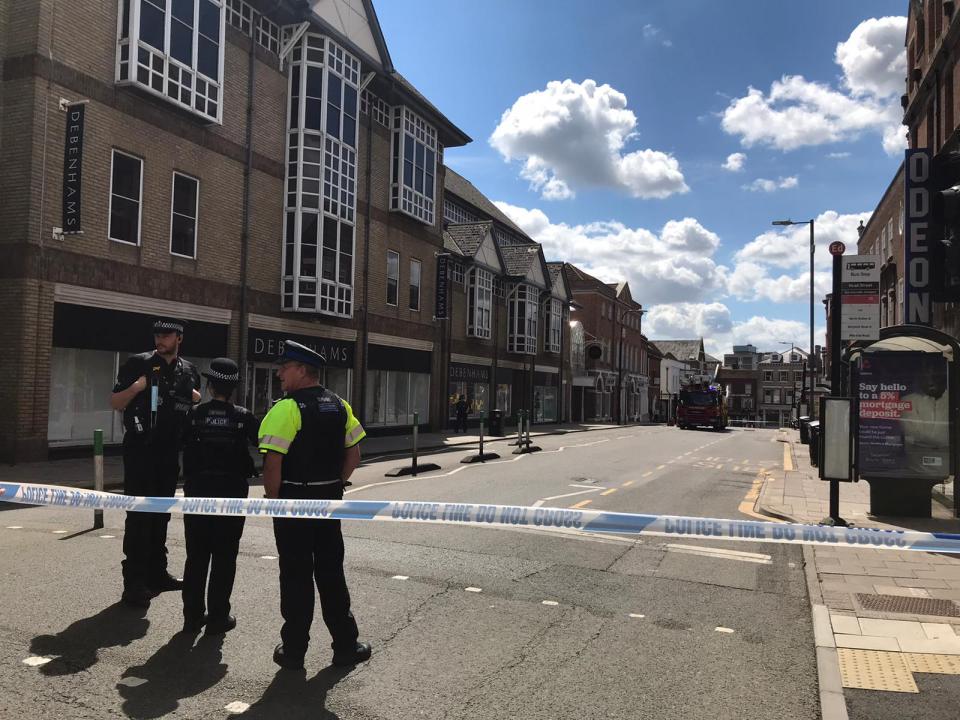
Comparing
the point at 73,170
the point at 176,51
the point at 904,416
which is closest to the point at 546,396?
the point at 176,51

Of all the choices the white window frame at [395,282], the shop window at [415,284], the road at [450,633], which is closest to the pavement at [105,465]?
the road at [450,633]

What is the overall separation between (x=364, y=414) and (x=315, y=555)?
20.7m

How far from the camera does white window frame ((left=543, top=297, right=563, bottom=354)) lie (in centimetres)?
4325

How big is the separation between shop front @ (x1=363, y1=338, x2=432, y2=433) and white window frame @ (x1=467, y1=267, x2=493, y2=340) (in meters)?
4.53

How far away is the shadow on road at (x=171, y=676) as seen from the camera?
11.7 feet

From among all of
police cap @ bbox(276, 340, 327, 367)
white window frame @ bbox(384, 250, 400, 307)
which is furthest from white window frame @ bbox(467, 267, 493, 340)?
police cap @ bbox(276, 340, 327, 367)

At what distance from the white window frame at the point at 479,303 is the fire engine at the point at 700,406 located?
52.4 ft

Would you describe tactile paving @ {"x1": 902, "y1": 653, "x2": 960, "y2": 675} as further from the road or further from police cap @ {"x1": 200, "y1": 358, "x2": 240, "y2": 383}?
police cap @ {"x1": 200, "y1": 358, "x2": 240, "y2": 383}

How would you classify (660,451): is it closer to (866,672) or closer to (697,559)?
(697,559)

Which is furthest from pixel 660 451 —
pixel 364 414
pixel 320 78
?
pixel 320 78

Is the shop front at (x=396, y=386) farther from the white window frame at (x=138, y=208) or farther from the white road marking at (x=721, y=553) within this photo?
the white road marking at (x=721, y=553)

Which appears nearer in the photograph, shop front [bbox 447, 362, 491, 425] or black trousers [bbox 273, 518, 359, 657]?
black trousers [bbox 273, 518, 359, 657]

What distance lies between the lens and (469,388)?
110 feet

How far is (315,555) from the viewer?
165 inches
